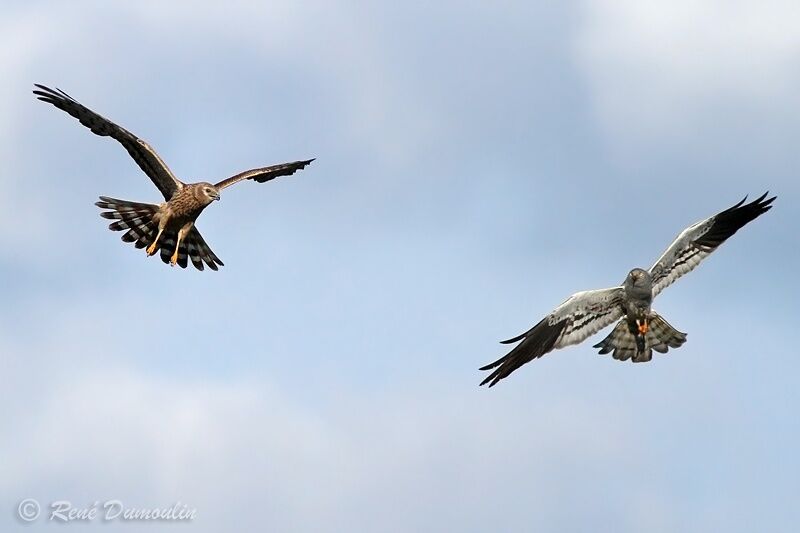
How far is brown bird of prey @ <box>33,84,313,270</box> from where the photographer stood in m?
25.8

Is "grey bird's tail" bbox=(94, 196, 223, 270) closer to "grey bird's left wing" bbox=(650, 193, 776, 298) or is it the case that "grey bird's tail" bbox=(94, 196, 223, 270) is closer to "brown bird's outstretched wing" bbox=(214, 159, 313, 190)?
"brown bird's outstretched wing" bbox=(214, 159, 313, 190)

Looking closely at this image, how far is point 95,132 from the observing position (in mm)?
25266

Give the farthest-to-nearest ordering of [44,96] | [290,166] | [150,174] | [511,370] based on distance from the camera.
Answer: [290,166]
[150,174]
[44,96]
[511,370]

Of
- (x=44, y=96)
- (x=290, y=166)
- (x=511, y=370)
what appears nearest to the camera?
(x=511, y=370)

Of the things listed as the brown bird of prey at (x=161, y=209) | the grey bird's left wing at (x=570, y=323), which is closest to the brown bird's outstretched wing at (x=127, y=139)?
the brown bird of prey at (x=161, y=209)

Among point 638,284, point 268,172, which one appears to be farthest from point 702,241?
point 268,172

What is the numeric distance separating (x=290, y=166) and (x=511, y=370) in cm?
739

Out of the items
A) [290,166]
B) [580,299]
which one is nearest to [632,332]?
[580,299]

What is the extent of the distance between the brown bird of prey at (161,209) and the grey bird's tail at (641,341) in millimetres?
7640

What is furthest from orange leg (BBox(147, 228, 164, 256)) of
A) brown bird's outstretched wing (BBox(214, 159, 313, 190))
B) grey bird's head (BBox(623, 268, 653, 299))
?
grey bird's head (BBox(623, 268, 653, 299))

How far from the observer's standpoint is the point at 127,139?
2556cm

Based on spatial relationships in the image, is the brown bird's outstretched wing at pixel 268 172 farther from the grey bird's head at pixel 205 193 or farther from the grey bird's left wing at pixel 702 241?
the grey bird's left wing at pixel 702 241

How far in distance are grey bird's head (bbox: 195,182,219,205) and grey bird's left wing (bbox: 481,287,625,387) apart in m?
6.46

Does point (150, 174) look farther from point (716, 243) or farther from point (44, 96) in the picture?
point (716, 243)
